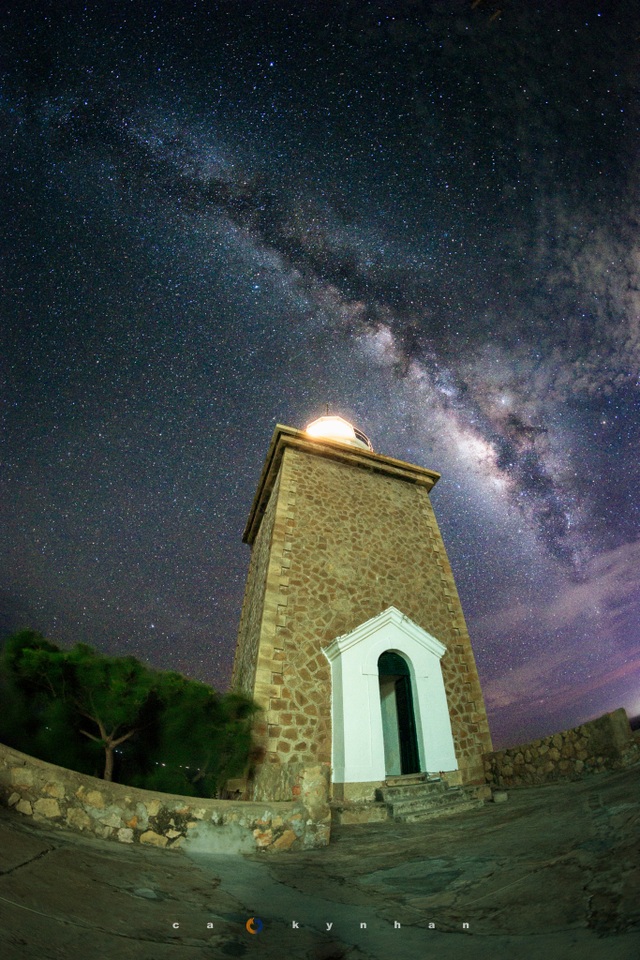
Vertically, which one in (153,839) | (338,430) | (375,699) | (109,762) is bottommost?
(153,839)

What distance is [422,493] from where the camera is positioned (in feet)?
43.7

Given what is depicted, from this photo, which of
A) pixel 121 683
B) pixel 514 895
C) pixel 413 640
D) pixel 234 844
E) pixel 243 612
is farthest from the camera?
pixel 243 612

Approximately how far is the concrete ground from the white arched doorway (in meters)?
3.92

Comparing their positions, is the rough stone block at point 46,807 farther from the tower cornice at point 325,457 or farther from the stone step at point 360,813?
the tower cornice at point 325,457

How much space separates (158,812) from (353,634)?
5.35m

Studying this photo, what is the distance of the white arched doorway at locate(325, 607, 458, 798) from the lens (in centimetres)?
780

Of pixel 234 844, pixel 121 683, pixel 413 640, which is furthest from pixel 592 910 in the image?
pixel 413 640

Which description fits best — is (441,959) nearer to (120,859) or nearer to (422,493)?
(120,859)

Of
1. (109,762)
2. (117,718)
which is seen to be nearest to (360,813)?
(109,762)

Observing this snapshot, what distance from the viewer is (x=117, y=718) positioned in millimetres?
5844

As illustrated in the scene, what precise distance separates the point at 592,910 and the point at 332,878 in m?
2.30

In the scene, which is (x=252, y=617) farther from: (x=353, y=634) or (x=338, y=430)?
(x=338, y=430)

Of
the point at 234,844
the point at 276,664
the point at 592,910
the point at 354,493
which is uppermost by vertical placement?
the point at 354,493

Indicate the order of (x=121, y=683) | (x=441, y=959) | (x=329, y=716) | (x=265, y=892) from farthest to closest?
(x=329, y=716), (x=121, y=683), (x=265, y=892), (x=441, y=959)
